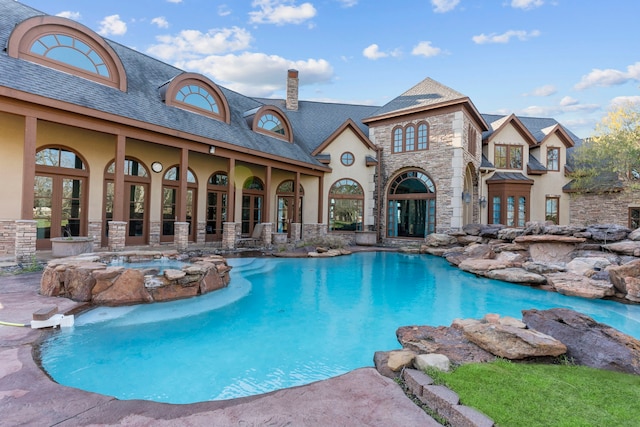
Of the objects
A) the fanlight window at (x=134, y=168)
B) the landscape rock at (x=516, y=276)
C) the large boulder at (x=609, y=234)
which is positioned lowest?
the landscape rock at (x=516, y=276)

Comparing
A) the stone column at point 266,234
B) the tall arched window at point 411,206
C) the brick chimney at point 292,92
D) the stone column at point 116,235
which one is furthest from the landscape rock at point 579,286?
the brick chimney at point 292,92

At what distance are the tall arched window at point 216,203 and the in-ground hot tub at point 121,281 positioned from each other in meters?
6.98

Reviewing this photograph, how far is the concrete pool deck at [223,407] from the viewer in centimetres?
212

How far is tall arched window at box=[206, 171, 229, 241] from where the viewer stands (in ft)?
44.1

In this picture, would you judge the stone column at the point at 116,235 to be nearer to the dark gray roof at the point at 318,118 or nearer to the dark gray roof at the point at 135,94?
the dark gray roof at the point at 135,94

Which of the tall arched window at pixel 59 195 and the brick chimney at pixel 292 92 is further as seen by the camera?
the brick chimney at pixel 292 92

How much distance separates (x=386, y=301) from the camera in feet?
21.1

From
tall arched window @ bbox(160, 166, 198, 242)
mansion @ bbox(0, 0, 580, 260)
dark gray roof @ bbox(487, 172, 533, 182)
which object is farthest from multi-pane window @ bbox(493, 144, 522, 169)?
tall arched window @ bbox(160, 166, 198, 242)

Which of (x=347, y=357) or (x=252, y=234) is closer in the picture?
(x=347, y=357)

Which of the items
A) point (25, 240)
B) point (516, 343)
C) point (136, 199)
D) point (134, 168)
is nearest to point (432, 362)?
point (516, 343)

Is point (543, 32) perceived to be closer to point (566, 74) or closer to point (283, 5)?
point (566, 74)

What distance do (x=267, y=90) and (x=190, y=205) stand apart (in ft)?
107

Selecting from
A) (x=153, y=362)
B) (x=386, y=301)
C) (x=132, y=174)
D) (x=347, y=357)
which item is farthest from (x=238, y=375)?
(x=132, y=174)

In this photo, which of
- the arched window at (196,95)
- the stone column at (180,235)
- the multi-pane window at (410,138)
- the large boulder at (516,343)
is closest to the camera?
the large boulder at (516,343)
